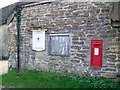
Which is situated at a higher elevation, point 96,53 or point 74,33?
point 74,33

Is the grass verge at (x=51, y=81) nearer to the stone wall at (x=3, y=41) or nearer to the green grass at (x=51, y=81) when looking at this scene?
the green grass at (x=51, y=81)

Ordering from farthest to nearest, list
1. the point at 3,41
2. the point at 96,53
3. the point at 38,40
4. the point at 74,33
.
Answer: the point at 3,41 → the point at 38,40 → the point at 74,33 → the point at 96,53

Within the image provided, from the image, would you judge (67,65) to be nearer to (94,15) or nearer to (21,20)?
(94,15)

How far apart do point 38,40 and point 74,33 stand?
6.01ft

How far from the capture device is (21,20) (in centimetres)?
1368

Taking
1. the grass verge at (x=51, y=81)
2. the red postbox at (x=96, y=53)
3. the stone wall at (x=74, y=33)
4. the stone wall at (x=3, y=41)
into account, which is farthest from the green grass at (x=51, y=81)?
the stone wall at (x=3, y=41)

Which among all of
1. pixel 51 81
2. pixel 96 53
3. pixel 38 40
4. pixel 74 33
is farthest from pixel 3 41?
pixel 96 53

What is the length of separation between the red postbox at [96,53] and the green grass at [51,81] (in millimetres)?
580

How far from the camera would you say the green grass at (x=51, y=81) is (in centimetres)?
1080

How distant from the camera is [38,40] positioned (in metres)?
13.0

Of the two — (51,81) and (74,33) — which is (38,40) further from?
(51,81)

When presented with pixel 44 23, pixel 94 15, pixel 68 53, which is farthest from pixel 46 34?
pixel 94 15

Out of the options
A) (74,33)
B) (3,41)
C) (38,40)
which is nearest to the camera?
(74,33)

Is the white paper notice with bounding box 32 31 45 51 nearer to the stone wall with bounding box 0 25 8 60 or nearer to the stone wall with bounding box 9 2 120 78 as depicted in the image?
the stone wall with bounding box 9 2 120 78
